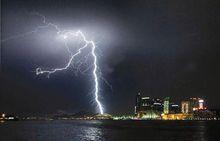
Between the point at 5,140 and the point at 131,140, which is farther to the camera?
the point at 131,140

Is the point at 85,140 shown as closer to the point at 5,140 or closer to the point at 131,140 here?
the point at 131,140

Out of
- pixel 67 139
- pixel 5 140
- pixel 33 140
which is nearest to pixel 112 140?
pixel 67 139

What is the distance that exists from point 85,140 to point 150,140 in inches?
341

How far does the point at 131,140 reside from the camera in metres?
54.3

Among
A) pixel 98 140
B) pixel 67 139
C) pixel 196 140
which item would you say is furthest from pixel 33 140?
pixel 196 140

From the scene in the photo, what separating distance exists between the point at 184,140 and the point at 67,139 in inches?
622

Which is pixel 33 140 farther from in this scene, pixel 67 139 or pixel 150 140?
pixel 150 140

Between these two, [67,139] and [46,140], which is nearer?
[46,140]

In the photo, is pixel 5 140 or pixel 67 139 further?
pixel 67 139

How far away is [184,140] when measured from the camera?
55094 millimetres

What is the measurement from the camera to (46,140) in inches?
2063

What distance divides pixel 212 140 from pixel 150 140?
8281 millimetres

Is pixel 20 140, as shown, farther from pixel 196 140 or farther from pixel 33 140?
pixel 196 140

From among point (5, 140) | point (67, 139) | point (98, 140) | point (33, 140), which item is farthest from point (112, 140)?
point (5, 140)
